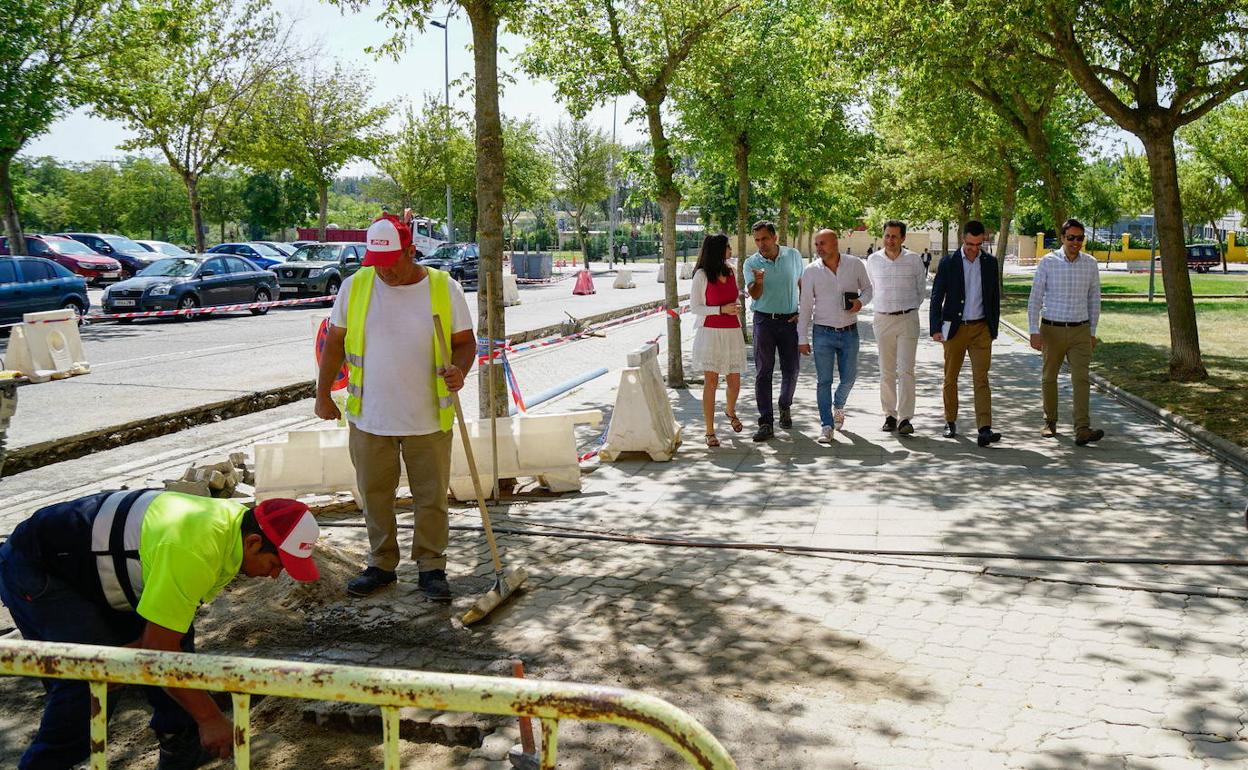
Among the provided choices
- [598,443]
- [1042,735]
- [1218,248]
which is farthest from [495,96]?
[1218,248]

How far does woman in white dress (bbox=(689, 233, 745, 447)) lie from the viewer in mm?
9570

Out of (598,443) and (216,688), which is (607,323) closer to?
(598,443)

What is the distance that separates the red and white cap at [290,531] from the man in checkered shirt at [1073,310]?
23.9 feet

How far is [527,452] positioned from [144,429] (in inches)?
194

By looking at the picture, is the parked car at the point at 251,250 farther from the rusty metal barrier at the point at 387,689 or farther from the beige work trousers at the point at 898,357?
the rusty metal barrier at the point at 387,689

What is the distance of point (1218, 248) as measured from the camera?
188ft

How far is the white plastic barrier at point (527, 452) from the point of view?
764cm

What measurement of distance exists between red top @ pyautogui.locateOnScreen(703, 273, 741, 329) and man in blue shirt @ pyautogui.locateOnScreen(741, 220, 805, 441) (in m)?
0.17

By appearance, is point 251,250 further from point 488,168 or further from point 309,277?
point 488,168

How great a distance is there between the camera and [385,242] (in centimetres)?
541

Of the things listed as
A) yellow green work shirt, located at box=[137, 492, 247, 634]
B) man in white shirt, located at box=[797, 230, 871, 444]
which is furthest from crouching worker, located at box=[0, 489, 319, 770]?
man in white shirt, located at box=[797, 230, 871, 444]

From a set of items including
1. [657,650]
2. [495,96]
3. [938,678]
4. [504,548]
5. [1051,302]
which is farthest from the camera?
[1051,302]

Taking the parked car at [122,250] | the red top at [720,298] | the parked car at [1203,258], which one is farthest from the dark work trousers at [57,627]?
the parked car at [1203,258]

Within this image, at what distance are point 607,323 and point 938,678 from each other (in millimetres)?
19674
